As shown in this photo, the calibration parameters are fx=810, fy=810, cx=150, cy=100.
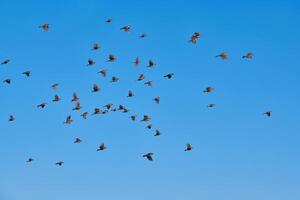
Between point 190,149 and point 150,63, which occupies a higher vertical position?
point 150,63

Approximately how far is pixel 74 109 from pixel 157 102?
9.46 meters

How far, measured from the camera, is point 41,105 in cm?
8219

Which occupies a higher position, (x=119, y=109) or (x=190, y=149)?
(x=119, y=109)

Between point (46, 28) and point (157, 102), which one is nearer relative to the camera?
point (46, 28)

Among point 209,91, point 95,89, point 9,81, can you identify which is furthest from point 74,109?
point 209,91

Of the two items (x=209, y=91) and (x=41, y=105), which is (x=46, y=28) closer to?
(x=41, y=105)

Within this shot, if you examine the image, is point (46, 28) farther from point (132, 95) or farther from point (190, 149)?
point (190, 149)

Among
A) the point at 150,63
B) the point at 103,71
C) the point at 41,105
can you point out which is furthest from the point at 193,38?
the point at 41,105

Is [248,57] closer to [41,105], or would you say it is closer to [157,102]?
[157,102]

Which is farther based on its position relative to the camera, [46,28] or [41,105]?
[41,105]

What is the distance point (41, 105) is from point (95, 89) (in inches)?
315

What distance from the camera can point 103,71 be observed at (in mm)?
79812

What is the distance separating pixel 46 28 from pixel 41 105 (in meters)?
9.59

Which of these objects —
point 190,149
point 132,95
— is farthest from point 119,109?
point 190,149
